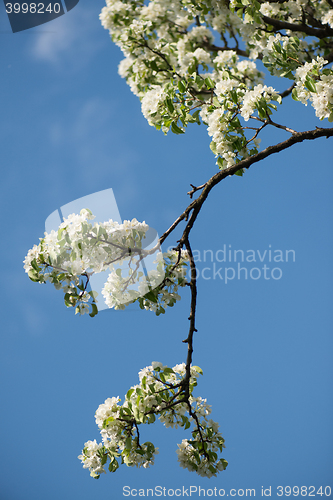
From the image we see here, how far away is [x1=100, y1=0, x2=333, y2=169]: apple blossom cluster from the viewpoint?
3182mm

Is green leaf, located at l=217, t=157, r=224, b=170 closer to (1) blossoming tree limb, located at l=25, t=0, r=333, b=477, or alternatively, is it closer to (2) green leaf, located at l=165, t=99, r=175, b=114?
(1) blossoming tree limb, located at l=25, t=0, r=333, b=477

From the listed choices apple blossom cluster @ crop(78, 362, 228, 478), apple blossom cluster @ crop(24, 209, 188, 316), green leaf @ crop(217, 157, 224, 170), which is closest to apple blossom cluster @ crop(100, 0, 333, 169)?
green leaf @ crop(217, 157, 224, 170)

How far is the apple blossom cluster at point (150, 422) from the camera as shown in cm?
266

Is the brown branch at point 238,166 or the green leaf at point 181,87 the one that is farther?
the green leaf at point 181,87

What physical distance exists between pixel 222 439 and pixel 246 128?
92.9 inches

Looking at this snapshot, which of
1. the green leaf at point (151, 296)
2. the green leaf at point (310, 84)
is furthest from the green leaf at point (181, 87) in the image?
the green leaf at point (151, 296)

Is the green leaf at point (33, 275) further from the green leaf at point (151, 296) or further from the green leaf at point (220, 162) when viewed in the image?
the green leaf at point (220, 162)

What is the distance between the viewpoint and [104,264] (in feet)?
8.07

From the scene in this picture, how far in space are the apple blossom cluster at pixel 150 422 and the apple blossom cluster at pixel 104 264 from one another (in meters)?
0.54

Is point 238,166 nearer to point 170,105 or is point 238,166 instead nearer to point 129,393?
point 170,105

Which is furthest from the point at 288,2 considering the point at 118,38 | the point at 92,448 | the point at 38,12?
the point at 92,448

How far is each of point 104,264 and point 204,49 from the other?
11.3ft

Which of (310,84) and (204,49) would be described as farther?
(204,49)

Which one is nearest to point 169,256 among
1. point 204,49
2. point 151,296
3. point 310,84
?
point 151,296
